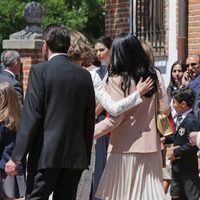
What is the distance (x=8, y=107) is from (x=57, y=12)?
2638 cm

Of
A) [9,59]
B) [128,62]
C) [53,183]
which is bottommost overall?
[53,183]

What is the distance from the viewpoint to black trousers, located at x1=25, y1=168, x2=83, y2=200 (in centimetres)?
666

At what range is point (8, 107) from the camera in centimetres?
826

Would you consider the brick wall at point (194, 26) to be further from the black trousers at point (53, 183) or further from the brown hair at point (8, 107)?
the black trousers at point (53, 183)

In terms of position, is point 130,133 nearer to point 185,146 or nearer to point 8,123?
point 8,123

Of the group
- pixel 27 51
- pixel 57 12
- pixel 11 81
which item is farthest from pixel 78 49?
pixel 57 12

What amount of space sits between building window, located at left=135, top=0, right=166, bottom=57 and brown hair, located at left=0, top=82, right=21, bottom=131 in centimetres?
717

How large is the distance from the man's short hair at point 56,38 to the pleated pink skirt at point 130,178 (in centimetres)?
118

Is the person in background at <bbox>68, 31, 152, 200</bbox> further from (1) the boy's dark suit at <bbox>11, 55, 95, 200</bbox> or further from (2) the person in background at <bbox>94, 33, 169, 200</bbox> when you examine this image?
(1) the boy's dark suit at <bbox>11, 55, 95, 200</bbox>

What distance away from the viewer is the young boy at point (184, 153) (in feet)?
29.9

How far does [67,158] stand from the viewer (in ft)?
22.0

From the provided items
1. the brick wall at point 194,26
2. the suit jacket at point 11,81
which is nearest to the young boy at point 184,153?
the suit jacket at point 11,81

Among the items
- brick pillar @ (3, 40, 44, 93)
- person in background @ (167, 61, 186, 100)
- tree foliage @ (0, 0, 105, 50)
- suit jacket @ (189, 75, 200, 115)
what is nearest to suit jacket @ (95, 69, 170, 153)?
suit jacket @ (189, 75, 200, 115)

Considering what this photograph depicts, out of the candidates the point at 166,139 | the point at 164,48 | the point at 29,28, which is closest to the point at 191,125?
the point at 166,139
